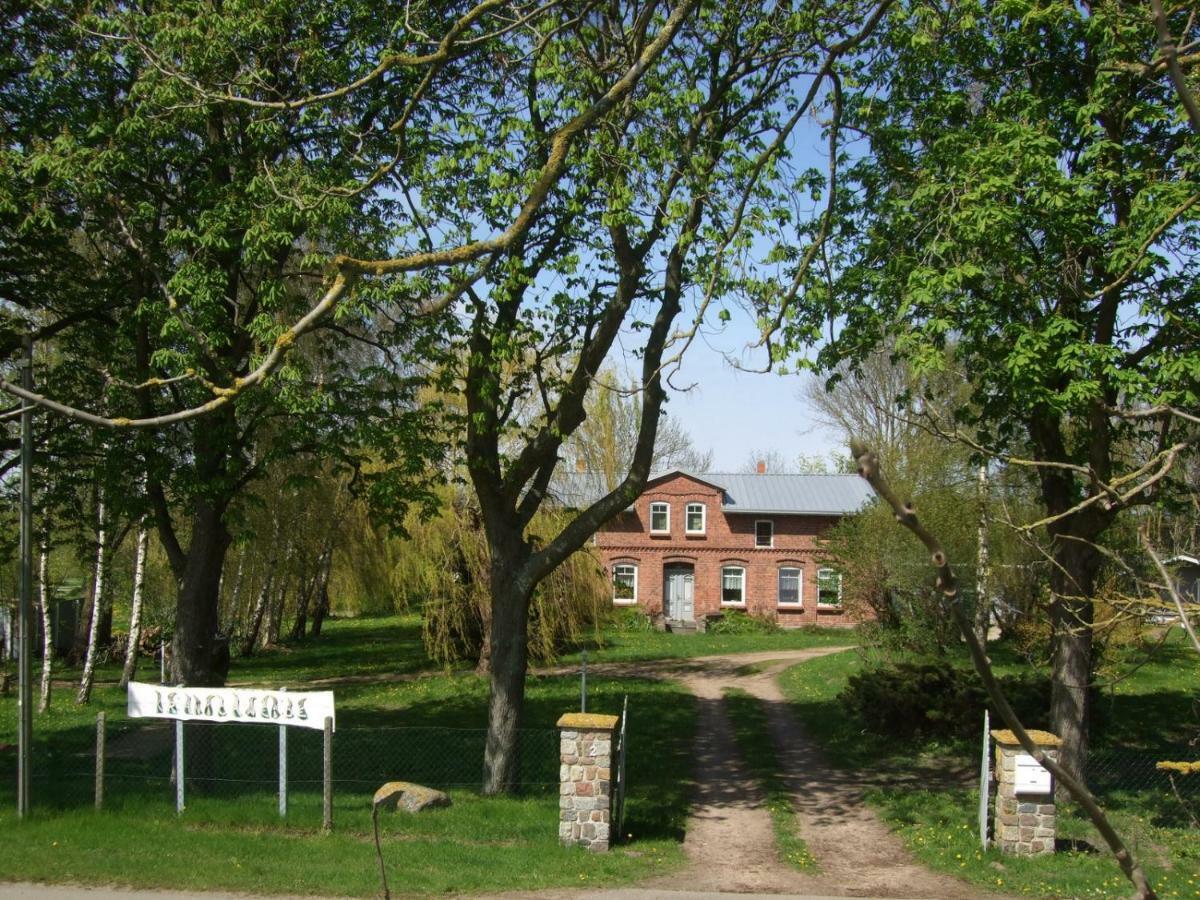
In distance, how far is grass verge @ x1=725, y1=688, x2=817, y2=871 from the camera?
494 inches

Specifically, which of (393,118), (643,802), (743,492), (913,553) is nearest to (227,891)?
(643,802)

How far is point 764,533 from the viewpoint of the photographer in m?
46.5

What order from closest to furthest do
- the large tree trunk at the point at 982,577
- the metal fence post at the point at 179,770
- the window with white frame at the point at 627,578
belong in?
the metal fence post at the point at 179,770 < the large tree trunk at the point at 982,577 < the window with white frame at the point at 627,578

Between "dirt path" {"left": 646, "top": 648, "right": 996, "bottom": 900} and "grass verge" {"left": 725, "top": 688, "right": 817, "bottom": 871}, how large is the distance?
12cm

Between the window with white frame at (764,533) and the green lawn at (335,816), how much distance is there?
2439 centimetres

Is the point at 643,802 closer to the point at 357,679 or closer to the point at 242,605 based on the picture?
the point at 357,679

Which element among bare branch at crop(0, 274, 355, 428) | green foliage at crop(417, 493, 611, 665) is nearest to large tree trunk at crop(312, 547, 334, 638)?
green foliage at crop(417, 493, 611, 665)

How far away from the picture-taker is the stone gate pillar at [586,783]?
1216cm

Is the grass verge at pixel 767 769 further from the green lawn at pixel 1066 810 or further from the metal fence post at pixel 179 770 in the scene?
the metal fence post at pixel 179 770

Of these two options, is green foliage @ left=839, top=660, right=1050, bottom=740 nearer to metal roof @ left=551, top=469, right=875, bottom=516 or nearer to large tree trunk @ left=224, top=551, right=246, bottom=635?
large tree trunk @ left=224, top=551, right=246, bottom=635

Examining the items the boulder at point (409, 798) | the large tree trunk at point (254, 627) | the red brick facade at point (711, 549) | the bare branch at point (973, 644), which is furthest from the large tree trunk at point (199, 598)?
the red brick facade at point (711, 549)

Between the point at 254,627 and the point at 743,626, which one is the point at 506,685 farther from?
the point at 743,626

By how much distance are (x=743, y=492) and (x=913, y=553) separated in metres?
22.1

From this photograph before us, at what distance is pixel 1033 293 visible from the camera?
42.9ft
